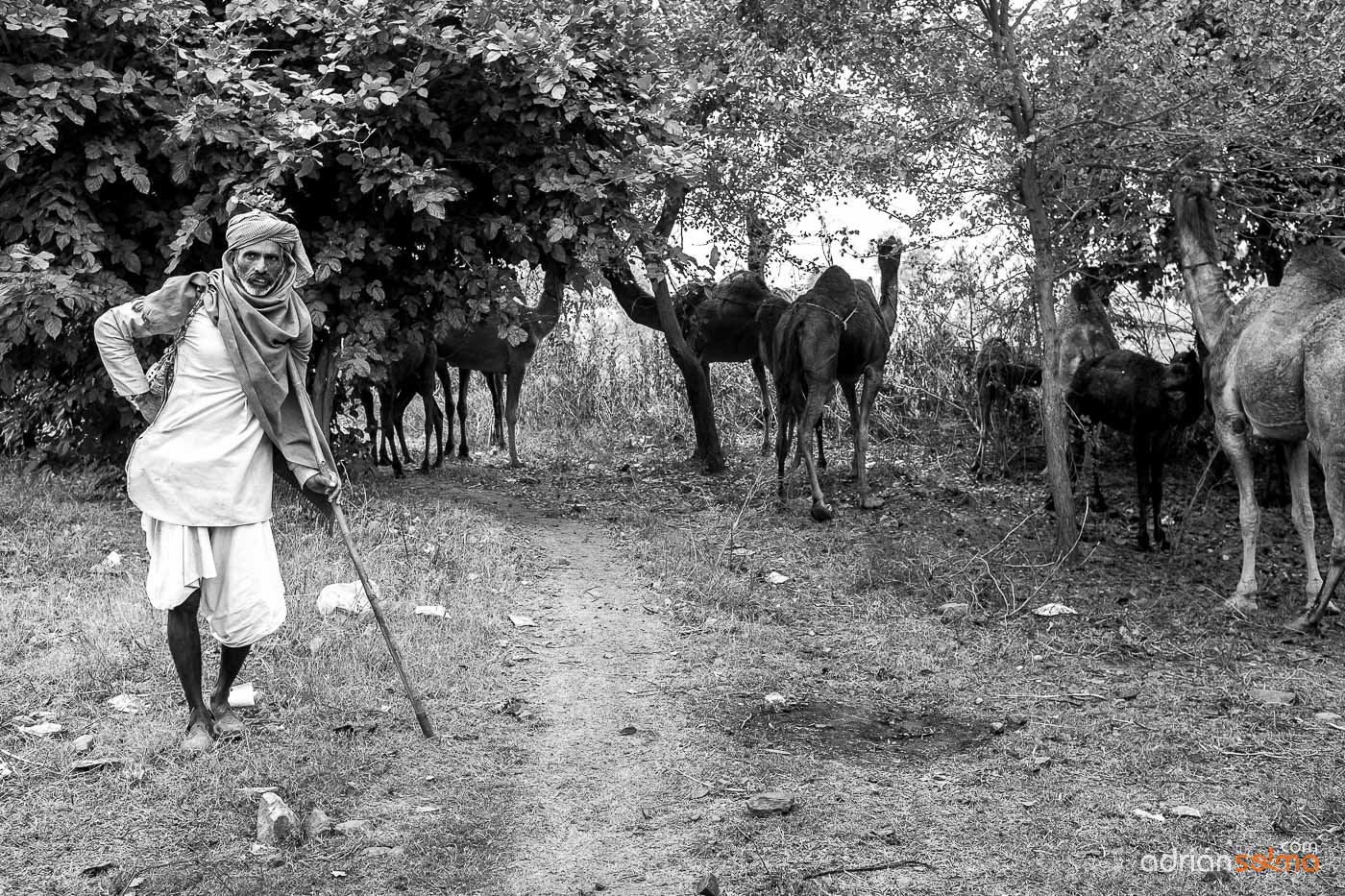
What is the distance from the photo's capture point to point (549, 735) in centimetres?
551

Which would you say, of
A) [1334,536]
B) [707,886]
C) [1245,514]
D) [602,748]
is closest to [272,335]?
[602,748]

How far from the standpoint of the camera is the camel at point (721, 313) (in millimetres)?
12570

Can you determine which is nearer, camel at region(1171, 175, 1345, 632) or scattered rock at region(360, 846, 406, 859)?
scattered rock at region(360, 846, 406, 859)

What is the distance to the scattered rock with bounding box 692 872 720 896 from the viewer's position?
3.98m

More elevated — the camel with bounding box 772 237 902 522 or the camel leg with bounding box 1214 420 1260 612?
the camel with bounding box 772 237 902 522

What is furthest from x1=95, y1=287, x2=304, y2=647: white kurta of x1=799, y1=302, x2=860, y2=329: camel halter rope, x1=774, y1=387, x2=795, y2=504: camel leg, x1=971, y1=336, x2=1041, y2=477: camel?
x1=971, y1=336, x2=1041, y2=477: camel

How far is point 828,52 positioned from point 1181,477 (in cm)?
505

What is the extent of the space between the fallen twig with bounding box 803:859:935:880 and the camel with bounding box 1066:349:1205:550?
5.40 metres

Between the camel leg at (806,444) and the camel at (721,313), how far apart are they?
232 cm

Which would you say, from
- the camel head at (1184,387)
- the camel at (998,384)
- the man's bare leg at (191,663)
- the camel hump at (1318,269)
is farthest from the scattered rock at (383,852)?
the camel at (998,384)

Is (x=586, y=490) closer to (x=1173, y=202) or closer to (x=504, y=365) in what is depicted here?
(x=504, y=365)

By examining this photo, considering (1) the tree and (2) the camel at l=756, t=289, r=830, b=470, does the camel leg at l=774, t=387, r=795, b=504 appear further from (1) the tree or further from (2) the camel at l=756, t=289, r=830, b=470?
(1) the tree

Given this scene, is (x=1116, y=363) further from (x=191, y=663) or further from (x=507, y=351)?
(x=191, y=663)

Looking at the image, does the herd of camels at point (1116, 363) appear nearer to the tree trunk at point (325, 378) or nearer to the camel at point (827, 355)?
the camel at point (827, 355)
